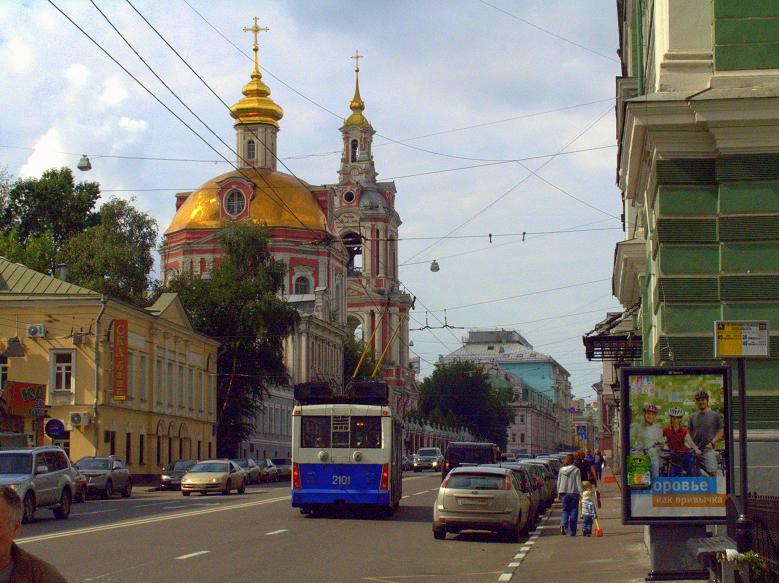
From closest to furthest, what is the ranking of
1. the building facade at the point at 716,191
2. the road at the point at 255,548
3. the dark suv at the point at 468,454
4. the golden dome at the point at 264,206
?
the road at the point at 255,548, the building facade at the point at 716,191, the dark suv at the point at 468,454, the golden dome at the point at 264,206

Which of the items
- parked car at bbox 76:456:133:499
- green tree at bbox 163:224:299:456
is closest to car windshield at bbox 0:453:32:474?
parked car at bbox 76:456:133:499

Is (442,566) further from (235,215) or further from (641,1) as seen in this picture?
(235,215)

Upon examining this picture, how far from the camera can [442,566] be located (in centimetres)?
1802

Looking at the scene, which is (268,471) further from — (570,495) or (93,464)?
(570,495)

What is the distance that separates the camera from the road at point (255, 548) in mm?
16281

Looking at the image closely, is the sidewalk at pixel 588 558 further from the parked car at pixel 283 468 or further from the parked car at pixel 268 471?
the parked car at pixel 283 468

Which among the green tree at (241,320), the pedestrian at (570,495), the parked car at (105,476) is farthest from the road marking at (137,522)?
the green tree at (241,320)

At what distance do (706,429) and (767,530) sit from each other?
94.9 inches

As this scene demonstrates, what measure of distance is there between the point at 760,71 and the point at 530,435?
17043 centimetres

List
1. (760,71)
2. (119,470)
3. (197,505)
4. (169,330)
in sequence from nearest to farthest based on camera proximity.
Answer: (760,71) → (197,505) → (119,470) → (169,330)

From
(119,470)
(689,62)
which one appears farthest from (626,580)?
(119,470)

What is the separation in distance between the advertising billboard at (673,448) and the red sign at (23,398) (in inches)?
1471

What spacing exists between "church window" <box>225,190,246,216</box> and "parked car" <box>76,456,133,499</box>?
190 feet

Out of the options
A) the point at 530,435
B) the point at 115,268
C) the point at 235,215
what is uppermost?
the point at 235,215
